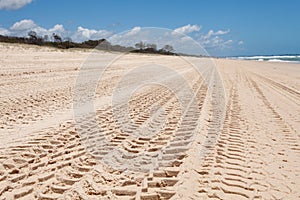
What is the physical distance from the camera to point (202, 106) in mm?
7988

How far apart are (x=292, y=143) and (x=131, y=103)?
4.08m

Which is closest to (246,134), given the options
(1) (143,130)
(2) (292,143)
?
(2) (292,143)

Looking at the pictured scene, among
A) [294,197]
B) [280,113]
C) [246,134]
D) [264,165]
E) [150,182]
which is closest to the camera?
[294,197]

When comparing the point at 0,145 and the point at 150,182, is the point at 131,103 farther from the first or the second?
the point at 150,182

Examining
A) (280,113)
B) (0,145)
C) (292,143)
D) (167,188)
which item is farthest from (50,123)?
(280,113)

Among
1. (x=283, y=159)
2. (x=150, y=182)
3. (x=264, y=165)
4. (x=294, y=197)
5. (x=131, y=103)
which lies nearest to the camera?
(x=294, y=197)

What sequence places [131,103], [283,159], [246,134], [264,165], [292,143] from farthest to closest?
[131,103], [246,134], [292,143], [283,159], [264,165]

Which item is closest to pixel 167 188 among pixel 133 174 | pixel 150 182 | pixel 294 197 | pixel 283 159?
pixel 150 182

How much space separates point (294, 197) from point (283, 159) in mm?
1157

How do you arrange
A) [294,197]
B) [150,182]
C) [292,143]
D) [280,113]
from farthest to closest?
1. [280,113]
2. [292,143]
3. [150,182]
4. [294,197]

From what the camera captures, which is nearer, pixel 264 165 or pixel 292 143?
pixel 264 165

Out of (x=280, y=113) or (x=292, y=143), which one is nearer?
(x=292, y=143)

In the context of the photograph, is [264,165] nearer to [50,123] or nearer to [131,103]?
[50,123]

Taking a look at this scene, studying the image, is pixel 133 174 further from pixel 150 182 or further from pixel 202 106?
pixel 202 106
